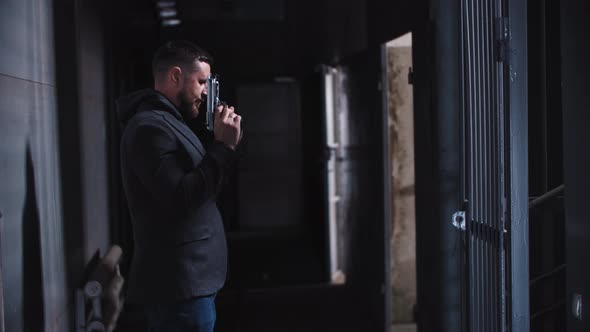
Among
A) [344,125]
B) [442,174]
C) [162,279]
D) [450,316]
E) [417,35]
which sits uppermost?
[417,35]

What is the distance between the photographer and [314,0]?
5.24 meters

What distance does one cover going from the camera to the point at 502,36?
5.41 ft

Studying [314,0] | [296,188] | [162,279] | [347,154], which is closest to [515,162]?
[162,279]

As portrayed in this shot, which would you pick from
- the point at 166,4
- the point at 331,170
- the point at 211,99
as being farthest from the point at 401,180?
the point at 166,4

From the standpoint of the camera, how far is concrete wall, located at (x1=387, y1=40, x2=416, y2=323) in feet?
12.9

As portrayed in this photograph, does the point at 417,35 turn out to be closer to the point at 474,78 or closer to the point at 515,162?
the point at 474,78

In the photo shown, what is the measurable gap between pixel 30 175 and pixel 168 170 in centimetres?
56

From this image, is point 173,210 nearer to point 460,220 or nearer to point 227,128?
point 227,128

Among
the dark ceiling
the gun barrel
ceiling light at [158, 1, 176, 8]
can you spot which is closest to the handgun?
the gun barrel

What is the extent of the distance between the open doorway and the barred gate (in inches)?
73.1

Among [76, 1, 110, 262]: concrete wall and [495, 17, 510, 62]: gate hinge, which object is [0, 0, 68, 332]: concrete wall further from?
[495, 17, 510, 62]: gate hinge

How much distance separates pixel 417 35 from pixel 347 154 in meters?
1.89

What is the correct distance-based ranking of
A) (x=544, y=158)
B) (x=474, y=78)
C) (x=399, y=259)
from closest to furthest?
(x=474, y=78) → (x=544, y=158) → (x=399, y=259)

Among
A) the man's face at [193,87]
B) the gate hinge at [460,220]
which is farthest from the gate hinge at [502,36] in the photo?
the man's face at [193,87]
